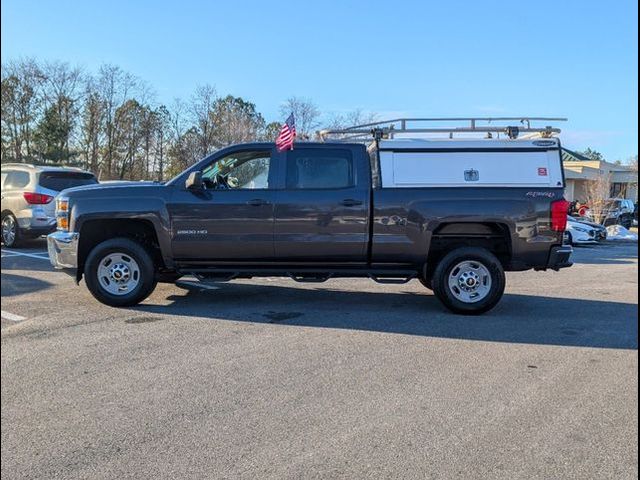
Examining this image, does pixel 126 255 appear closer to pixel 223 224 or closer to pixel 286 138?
pixel 223 224

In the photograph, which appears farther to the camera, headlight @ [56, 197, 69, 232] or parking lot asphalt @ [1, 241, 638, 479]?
headlight @ [56, 197, 69, 232]

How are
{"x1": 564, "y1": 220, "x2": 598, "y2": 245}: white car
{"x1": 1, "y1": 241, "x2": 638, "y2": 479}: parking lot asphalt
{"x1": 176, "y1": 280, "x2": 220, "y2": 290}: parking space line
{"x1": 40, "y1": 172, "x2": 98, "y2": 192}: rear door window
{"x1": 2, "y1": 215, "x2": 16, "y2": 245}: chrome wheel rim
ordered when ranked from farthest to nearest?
{"x1": 564, "y1": 220, "x2": 598, "y2": 245}: white car, {"x1": 2, "y1": 215, "x2": 16, "y2": 245}: chrome wheel rim, {"x1": 40, "y1": 172, "x2": 98, "y2": 192}: rear door window, {"x1": 176, "y1": 280, "x2": 220, "y2": 290}: parking space line, {"x1": 1, "y1": 241, "x2": 638, "y2": 479}: parking lot asphalt

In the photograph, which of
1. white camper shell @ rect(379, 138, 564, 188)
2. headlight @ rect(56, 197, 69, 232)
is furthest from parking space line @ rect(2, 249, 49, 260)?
white camper shell @ rect(379, 138, 564, 188)

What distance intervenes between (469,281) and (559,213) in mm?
1338

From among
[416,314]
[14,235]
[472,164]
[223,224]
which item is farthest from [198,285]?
[14,235]

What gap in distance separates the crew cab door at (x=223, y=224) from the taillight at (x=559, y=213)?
3.39 meters

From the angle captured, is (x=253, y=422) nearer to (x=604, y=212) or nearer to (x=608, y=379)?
(x=608, y=379)

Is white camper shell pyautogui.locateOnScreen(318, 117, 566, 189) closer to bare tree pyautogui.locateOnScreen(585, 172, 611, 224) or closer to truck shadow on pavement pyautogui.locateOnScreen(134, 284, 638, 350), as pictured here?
truck shadow on pavement pyautogui.locateOnScreen(134, 284, 638, 350)

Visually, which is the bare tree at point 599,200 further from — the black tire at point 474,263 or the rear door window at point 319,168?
the rear door window at point 319,168

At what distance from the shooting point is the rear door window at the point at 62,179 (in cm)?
1112

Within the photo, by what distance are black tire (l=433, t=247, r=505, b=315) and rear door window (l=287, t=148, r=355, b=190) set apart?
5.08 feet

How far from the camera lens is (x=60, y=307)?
21.4 ft

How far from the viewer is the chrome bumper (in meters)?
6.58

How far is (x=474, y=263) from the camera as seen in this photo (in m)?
6.77
